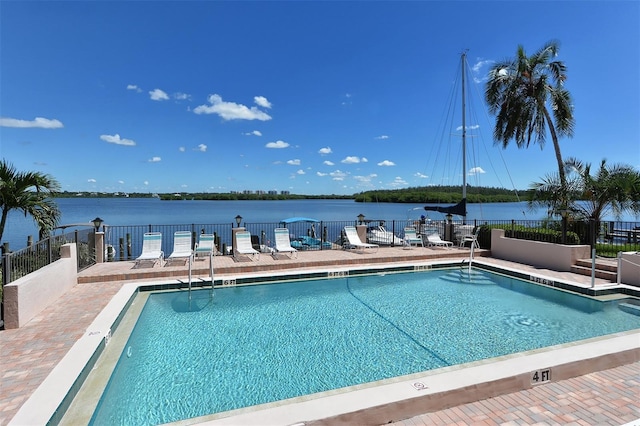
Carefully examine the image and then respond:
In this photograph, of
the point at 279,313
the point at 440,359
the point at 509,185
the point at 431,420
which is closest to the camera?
the point at 431,420

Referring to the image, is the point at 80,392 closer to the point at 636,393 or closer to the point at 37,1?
the point at 636,393

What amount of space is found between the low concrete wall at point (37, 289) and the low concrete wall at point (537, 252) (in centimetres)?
1220

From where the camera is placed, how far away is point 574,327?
5594 mm

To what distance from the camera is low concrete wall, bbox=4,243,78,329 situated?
4.57m

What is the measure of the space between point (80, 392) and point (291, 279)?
5551 millimetres

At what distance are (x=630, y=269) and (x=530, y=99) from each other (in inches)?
418

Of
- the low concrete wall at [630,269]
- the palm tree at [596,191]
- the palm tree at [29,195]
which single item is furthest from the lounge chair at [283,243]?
the palm tree at [596,191]

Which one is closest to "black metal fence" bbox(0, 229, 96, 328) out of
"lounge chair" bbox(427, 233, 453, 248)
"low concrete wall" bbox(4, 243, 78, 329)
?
"low concrete wall" bbox(4, 243, 78, 329)

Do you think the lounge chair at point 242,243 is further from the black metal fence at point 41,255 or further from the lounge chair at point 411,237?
the lounge chair at point 411,237

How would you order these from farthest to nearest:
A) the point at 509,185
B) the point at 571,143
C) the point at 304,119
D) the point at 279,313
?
the point at 304,119, the point at 509,185, the point at 571,143, the point at 279,313

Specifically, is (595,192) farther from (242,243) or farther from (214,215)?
(214,215)

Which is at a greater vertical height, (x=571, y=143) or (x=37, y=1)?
(x=37, y=1)

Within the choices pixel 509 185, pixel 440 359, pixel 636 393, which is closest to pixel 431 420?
pixel 440 359

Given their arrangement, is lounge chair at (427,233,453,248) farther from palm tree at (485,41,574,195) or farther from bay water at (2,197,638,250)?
palm tree at (485,41,574,195)
